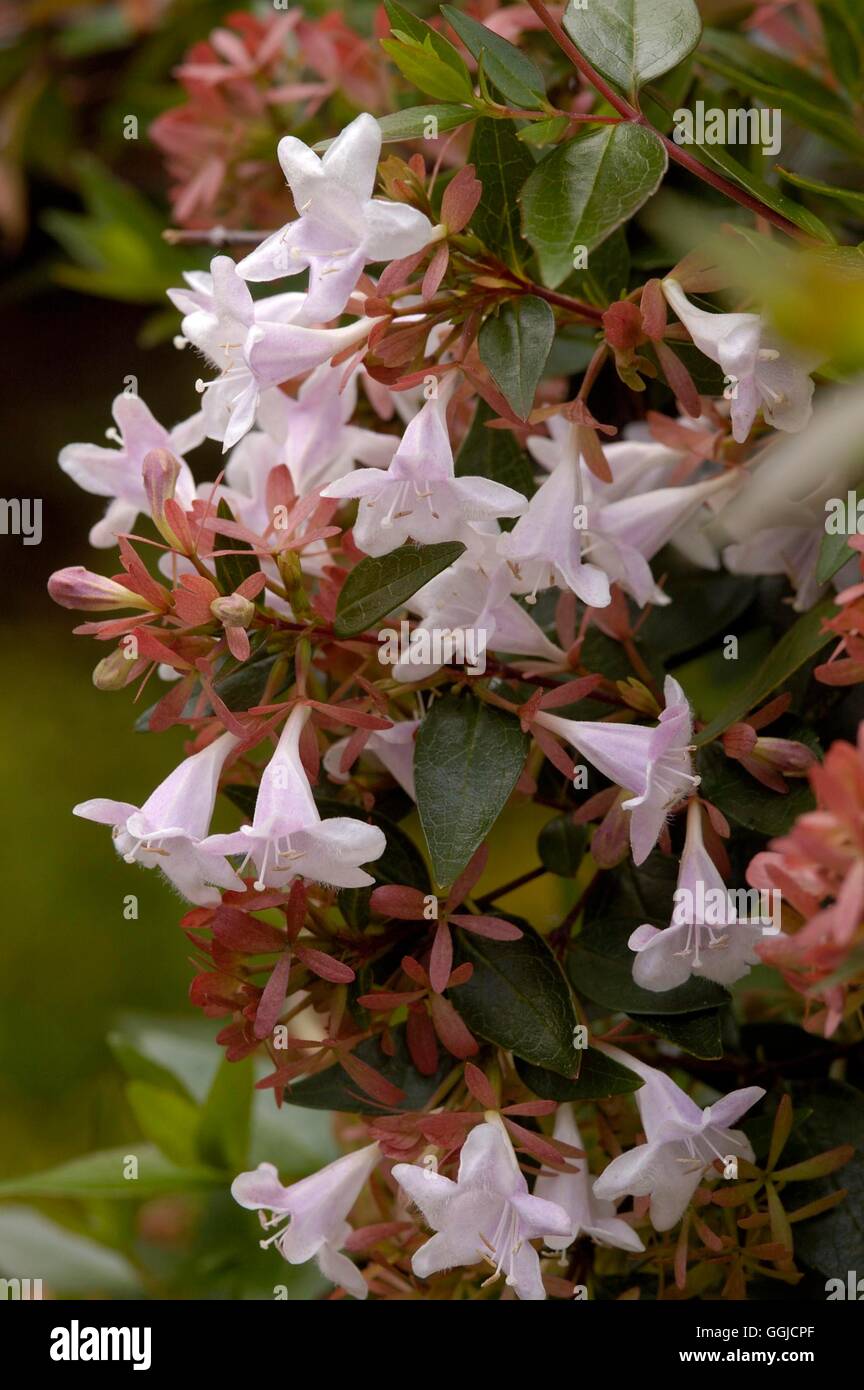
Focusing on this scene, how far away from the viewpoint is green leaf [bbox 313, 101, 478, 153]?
0.42m

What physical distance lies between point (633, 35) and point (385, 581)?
21 centimetres

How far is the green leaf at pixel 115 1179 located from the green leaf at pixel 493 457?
38cm

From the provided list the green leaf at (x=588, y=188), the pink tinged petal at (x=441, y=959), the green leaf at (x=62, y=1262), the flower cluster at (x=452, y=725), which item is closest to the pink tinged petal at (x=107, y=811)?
the flower cluster at (x=452, y=725)

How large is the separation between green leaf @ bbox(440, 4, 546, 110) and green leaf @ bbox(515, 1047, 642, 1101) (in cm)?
32

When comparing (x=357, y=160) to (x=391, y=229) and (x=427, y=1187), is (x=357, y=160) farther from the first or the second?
(x=427, y=1187)

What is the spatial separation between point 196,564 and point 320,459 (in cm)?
8

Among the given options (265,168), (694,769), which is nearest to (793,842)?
(694,769)

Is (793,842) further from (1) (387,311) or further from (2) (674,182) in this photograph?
(2) (674,182)

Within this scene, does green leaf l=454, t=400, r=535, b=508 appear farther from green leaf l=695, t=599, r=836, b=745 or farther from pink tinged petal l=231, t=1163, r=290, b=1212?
pink tinged petal l=231, t=1163, r=290, b=1212

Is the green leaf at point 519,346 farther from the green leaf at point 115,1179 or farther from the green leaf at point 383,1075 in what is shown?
the green leaf at point 115,1179

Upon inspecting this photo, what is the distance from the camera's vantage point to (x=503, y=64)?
439mm

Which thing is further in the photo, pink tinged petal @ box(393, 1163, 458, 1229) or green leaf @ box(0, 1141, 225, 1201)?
green leaf @ box(0, 1141, 225, 1201)

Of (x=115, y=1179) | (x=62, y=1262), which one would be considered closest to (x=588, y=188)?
(x=115, y=1179)

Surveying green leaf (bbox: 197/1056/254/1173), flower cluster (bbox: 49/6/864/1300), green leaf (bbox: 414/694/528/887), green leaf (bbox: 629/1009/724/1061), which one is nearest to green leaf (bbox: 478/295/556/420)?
flower cluster (bbox: 49/6/864/1300)
